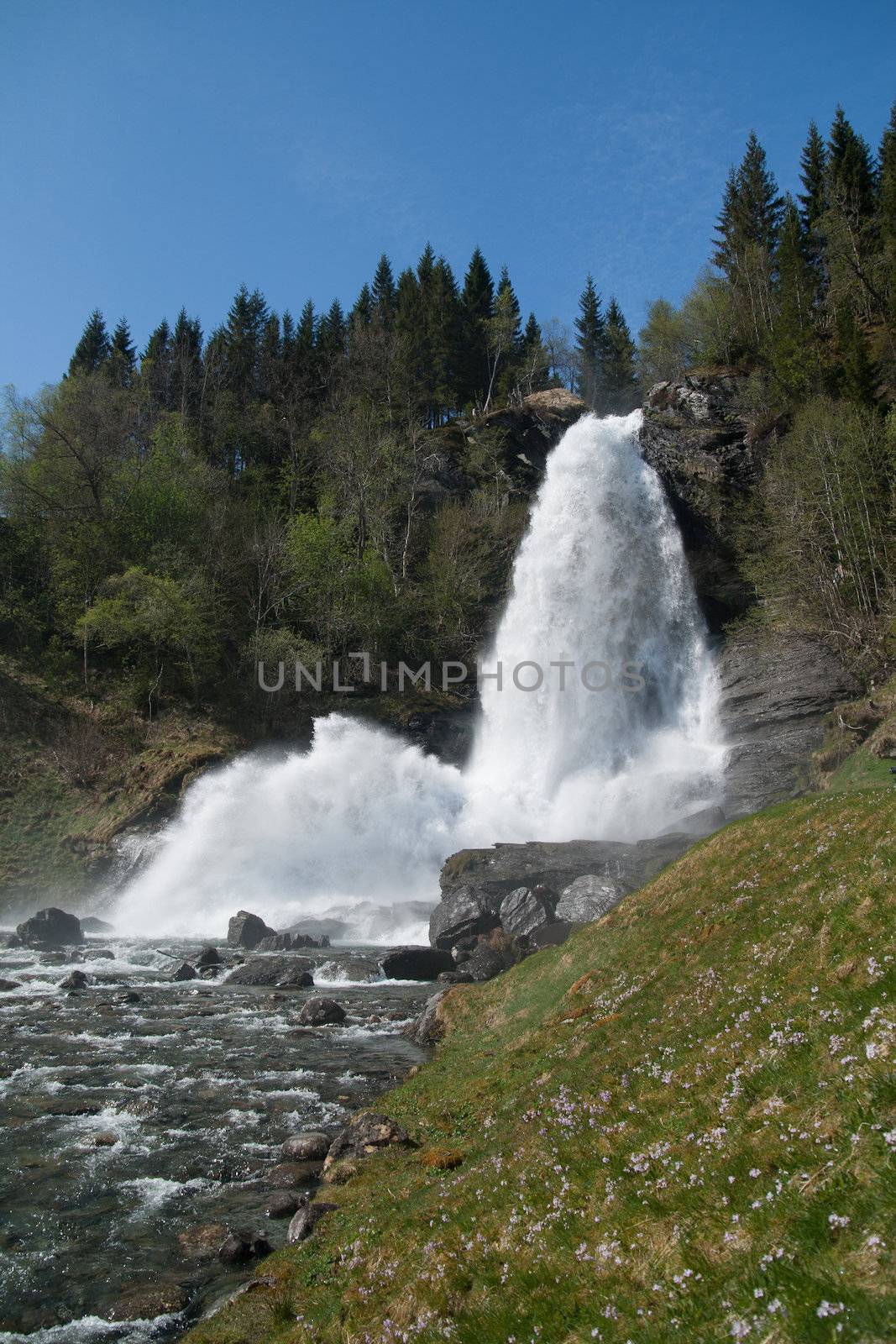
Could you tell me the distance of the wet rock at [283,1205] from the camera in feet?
30.7

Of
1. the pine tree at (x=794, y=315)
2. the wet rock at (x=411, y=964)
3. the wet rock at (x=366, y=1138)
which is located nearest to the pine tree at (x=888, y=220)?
the pine tree at (x=794, y=315)

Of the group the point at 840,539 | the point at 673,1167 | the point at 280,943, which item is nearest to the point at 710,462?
the point at 840,539

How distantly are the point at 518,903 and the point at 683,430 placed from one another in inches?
1337

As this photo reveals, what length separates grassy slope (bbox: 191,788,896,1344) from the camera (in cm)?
393

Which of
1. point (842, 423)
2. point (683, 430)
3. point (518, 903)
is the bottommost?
point (518, 903)

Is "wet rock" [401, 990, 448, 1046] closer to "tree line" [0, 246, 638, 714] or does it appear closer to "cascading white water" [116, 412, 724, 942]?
"cascading white water" [116, 412, 724, 942]

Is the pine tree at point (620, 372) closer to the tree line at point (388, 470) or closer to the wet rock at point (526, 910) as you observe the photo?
the tree line at point (388, 470)

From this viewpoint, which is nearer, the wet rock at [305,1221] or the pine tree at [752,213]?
the wet rock at [305,1221]

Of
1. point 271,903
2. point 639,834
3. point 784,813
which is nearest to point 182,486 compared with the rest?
point 271,903

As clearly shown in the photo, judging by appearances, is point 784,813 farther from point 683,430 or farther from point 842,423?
point 683,430

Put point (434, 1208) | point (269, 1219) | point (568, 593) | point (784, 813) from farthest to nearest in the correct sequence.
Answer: point (568, 593), point (784, 813), point (269, 1219), point (434, 1208)

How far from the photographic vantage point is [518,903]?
→ 24.8m

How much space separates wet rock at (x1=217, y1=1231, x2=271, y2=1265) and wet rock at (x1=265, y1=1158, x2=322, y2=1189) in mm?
1441

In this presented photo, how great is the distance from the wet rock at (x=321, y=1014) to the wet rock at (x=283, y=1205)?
8.46 metres
